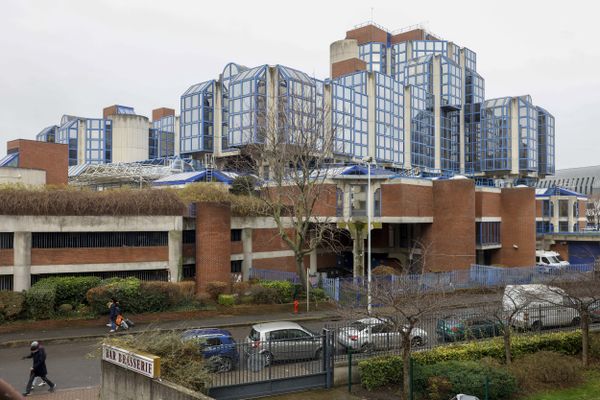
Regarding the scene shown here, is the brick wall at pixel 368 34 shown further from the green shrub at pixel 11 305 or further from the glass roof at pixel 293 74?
the green shrub at pixel 11 305

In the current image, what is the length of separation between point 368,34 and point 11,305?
7700cm

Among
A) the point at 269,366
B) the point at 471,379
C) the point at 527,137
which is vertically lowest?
the point at 471,379

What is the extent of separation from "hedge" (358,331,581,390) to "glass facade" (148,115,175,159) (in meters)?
91.1

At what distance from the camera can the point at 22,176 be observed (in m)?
38.2

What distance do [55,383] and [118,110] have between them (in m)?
97.2

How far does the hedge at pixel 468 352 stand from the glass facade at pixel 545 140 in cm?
7266

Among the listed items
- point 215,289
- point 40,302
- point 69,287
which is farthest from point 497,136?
point 40,302

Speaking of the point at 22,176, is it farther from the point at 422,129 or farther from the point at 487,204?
the point at 422,129

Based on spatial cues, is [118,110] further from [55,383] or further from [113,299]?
[55,383]

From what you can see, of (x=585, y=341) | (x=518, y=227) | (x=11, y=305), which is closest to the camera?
(x=585, y=341)

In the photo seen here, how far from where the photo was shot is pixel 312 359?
15219 millimetres

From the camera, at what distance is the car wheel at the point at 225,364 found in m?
14.0

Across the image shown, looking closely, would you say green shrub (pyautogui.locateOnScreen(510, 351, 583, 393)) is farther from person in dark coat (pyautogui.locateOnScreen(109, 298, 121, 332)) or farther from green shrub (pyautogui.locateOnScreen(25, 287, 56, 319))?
green shrub (pyautogui.locateOnScreen(25, 287, 56, 319))

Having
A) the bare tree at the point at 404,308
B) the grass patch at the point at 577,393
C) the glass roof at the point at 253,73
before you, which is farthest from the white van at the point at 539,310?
the glass roof at the point at 253,73
